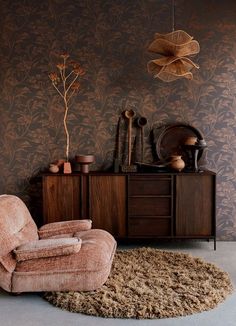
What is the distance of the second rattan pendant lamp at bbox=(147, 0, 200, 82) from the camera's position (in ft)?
12.5

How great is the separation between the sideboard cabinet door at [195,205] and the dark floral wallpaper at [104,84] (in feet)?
1.45

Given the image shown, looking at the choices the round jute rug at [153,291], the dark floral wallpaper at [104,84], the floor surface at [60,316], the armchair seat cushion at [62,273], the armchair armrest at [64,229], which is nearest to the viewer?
the floor surface at [60,316]

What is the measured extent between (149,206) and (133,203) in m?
0.17

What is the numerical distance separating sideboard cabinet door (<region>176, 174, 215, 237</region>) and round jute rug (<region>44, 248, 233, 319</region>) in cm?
54

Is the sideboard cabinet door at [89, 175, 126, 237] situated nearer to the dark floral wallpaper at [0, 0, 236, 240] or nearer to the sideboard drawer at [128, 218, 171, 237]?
the sideboard drawer at [128, 218, 171, 237]

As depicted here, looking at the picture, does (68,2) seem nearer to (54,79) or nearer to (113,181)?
(54,79)

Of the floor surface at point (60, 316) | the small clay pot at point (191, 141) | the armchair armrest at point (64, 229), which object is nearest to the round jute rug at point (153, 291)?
the floor surface at point (60, 316)

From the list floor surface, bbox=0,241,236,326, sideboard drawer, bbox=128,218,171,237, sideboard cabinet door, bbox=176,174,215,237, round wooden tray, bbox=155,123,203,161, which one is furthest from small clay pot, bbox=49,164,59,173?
floor surface, bbox=0,241,236,326

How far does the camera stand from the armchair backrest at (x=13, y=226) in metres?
3.13

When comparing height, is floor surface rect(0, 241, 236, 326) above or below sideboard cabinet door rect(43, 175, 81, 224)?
below

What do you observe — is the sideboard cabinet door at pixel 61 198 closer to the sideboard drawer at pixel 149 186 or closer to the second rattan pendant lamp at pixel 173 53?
the sideboard drawer at pixel 149 186

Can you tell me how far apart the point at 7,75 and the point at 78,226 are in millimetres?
1996

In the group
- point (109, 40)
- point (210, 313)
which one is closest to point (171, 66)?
point (109, 40)

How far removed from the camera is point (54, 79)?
4.55m
